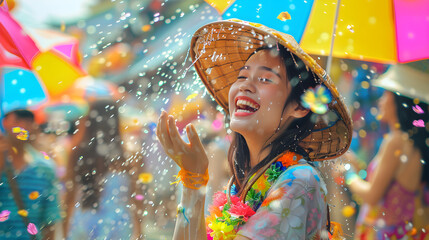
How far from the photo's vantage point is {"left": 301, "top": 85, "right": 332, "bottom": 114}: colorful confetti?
180 cm

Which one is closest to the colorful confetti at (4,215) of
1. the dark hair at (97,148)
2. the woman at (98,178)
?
the woman at (98,178)

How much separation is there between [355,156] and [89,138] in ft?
7.33

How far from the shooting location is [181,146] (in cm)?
158

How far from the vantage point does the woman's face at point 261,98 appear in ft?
5.89

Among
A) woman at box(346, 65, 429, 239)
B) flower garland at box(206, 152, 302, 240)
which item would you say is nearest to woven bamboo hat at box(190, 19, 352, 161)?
flower garland at box(206, 152, 302, 240)

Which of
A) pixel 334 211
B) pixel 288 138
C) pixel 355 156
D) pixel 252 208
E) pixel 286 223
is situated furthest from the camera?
pixel 334 211

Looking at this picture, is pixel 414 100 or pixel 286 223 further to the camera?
pixel 414 100

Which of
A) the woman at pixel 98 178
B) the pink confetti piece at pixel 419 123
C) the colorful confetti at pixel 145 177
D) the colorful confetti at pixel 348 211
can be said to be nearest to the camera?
the pink confetti piece at pixel 419 123

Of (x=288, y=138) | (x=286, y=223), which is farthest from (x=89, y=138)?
(x=286, y=223)

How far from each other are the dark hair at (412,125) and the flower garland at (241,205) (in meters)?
1.32

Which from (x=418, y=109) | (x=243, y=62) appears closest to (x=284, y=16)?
(x=243, y=62)

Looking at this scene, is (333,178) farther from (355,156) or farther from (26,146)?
(26,146)

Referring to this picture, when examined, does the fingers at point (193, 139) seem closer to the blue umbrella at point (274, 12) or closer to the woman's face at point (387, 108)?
the blue umbrella at point (274, 12)

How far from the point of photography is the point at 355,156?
3.20 metres
